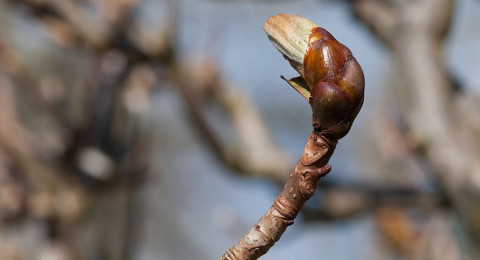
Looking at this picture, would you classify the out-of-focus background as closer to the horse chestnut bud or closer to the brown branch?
the brown branch

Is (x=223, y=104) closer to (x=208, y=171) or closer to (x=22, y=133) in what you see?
(x=22, y=133)

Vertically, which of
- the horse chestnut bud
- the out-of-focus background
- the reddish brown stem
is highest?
the horse chestnut bud

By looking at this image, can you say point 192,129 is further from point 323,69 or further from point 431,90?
point 323,69

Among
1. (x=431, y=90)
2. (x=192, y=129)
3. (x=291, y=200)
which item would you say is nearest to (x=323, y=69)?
(x=291, y=200)

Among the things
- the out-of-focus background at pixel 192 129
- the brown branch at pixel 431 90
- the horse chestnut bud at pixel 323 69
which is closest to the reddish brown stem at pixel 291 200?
the horse chestnut bud at pixel 323 69

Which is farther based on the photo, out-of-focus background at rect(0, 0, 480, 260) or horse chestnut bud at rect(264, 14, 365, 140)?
out-of-focus background at rect(0, 0, 480, 260)

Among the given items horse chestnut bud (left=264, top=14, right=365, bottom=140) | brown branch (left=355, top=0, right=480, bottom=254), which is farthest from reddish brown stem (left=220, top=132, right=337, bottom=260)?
brown branch (left=355, top=0, right=480, bottom=254)

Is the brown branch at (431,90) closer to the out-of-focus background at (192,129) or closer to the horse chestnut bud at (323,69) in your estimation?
the out-of-focus background at (192,129)
